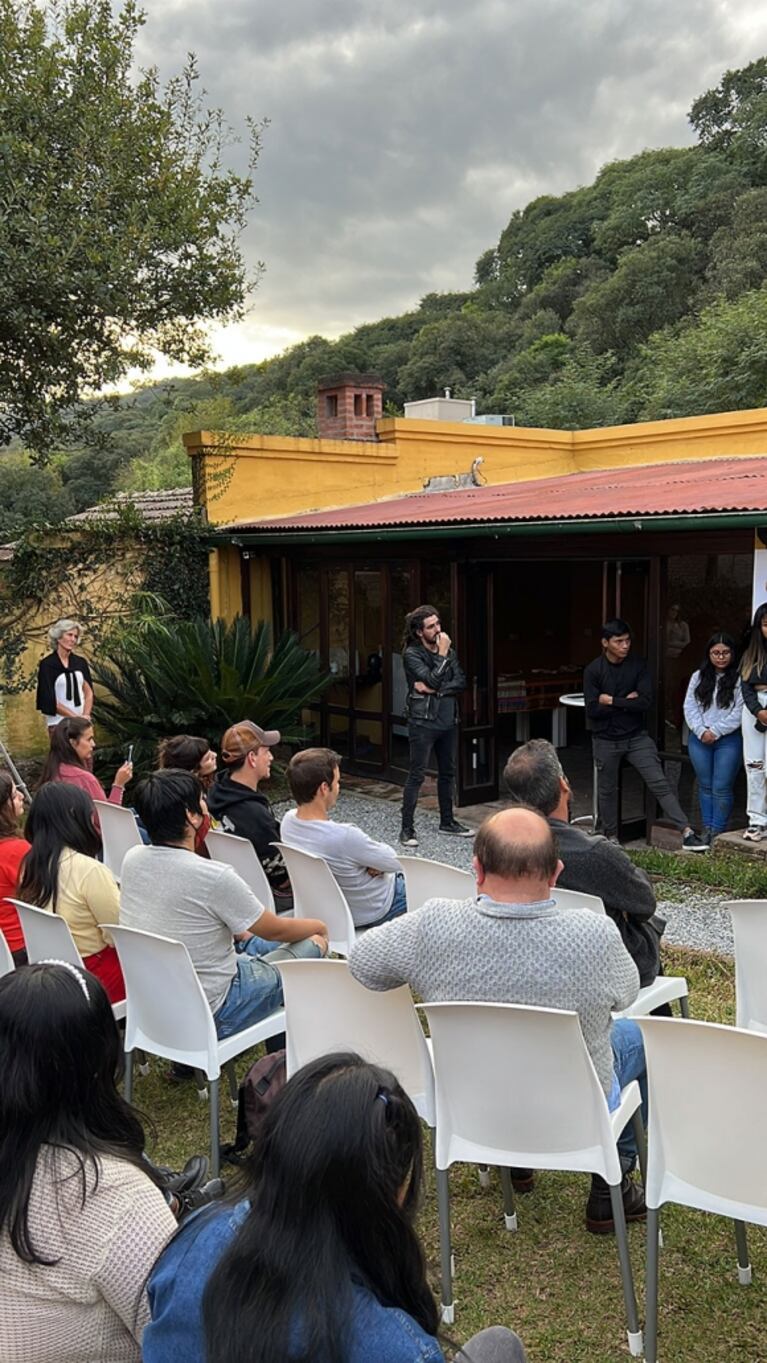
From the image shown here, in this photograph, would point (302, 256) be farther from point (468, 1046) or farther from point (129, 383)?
point (468, 1046)

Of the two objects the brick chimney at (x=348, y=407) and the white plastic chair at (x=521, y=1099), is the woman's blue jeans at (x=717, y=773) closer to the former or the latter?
the white plastic chair at (x=521, y=1099)

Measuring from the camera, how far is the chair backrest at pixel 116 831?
16.9 feet

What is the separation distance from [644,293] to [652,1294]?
3403 cm

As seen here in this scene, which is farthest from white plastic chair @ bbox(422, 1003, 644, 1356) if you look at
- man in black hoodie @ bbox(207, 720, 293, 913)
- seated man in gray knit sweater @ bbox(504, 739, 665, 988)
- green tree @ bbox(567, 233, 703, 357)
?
green tree @ bbox(567, 233, 703, 357)

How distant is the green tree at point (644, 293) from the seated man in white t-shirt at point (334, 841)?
3130 cm

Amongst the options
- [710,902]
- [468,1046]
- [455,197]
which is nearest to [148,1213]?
[468,1046]

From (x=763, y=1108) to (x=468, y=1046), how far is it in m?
0.68

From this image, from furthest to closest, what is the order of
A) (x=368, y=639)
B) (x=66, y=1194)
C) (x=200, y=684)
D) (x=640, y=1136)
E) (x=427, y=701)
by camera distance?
(x=368, y=639), (x=200, y=684), (x=427, y=701), (x=640, y=1136), (x=66, y=1194)

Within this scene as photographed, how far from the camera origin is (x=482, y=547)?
29.7ft

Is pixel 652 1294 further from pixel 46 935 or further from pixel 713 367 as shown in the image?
pixel 713 367

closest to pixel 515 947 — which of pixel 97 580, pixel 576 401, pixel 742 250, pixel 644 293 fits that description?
pixel 97 580

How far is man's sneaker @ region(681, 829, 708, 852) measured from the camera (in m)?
7.16

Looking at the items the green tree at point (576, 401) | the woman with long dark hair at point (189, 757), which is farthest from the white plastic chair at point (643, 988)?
the green tree at point (576, 401)

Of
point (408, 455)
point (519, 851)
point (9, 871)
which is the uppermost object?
point (408, 455)
